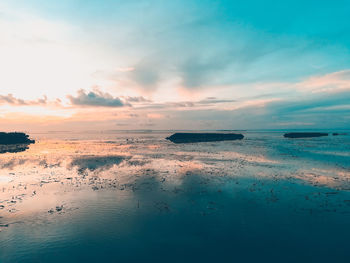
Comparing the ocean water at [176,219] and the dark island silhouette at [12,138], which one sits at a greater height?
the dark island silhouette at [12,138]

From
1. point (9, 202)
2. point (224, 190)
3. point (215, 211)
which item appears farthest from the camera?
point (224, 190)

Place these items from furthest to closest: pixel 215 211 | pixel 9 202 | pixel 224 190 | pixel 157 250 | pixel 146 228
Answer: pixel 224 190 → pixel 9 202 → pixel 215 211 → pixel 146 228 → pixel 157 250

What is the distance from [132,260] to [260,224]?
853cm

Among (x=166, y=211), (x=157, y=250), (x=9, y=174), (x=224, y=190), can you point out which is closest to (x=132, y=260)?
(x=157, y=250)

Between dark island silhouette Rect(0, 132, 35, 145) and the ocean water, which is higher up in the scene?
Answer: dark island silhouette Rect(0, 132, 35, 145)

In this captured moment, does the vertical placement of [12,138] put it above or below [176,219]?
above

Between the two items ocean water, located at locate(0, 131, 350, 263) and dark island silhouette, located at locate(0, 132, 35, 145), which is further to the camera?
dark island silhouette, located at locate(0, 132, 35, 145)

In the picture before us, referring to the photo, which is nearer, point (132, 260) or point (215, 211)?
point (132, 260)

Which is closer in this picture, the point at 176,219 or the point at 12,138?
the point at 176,219

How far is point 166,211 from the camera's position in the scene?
1609 cm

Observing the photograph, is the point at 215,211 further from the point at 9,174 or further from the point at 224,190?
the point at 9,174

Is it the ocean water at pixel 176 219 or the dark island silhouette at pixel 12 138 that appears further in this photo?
the dark island silhouette at pixel 12 138

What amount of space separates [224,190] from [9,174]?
2945cm

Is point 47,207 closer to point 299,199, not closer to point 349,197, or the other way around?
point 299,199
